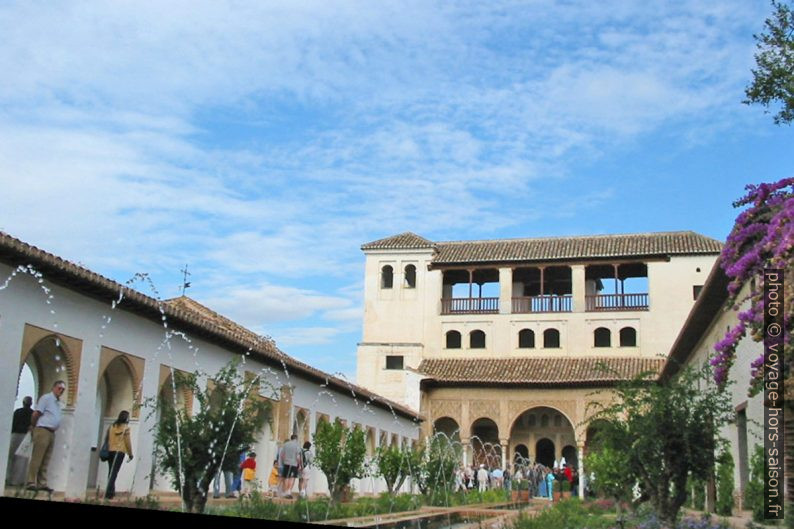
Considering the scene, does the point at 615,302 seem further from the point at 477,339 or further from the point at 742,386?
the point at 742,386

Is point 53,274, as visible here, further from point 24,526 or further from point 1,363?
point 24,526

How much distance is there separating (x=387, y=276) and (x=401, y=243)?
5.79ft

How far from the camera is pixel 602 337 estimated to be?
4197cm

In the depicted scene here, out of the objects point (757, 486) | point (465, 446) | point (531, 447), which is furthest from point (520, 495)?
point (531, 447)


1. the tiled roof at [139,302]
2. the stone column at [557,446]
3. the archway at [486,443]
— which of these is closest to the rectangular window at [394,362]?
the archway at [486,443]

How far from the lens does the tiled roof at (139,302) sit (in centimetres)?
1319

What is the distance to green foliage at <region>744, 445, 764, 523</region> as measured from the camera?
1510 centimetres

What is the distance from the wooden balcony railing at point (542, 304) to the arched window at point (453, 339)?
3.00 metres

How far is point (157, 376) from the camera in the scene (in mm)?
18188

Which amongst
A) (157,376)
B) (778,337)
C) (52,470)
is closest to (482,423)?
(157,376)

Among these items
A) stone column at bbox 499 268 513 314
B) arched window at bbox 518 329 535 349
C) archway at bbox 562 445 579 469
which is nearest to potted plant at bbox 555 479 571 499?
archway at bbox 562 445 579 469

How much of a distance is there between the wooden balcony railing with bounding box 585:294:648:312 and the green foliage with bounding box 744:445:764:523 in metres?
25.3

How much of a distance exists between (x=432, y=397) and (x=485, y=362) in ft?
9.94

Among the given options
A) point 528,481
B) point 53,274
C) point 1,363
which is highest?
point 53,274
